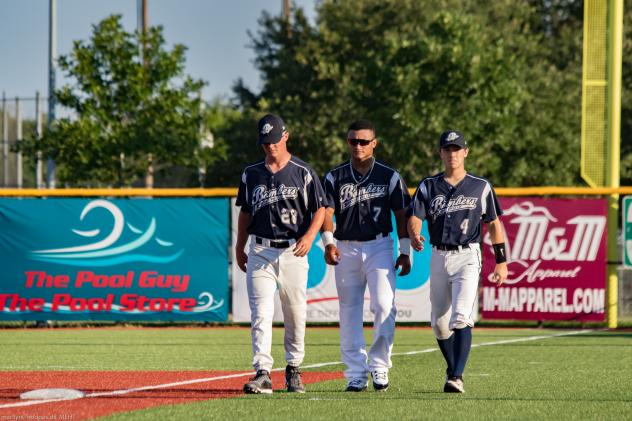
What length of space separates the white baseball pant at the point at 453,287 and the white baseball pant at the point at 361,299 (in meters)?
0.35

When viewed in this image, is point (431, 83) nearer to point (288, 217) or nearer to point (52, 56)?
point (52, 56)

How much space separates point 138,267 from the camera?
17672 millimetres

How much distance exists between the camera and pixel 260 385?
8.65 m

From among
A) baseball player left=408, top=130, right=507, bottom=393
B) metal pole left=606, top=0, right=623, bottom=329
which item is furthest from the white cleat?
metal pole left=606, top=0, right=623, bottom=329

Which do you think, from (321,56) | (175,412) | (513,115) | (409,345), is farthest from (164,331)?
(321,56)

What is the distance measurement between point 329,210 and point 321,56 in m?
29.9

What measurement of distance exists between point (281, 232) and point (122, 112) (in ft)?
57.5

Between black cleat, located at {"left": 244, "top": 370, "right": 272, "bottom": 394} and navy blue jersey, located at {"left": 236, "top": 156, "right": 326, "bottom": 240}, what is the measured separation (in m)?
1.04

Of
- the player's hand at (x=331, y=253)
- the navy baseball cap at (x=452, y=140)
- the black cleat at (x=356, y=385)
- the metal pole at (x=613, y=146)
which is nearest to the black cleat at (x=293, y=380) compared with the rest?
the black cleat at (x=356, y=385)

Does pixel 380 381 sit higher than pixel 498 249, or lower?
lower

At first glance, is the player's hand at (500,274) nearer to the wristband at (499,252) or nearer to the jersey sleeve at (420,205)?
the wristband at (499,252)

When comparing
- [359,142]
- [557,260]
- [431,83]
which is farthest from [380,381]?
[431,83]

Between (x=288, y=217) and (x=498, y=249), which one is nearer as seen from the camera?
(x=288, y=217)

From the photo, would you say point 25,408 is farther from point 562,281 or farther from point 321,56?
point 321,56
